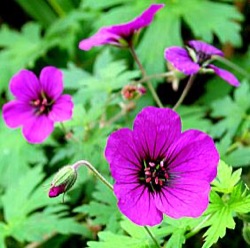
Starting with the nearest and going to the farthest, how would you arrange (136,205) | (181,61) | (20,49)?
1. (136,205)
2. (181,61)
3. (20,49)

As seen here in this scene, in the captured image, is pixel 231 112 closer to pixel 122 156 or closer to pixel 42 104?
pixel 42 104

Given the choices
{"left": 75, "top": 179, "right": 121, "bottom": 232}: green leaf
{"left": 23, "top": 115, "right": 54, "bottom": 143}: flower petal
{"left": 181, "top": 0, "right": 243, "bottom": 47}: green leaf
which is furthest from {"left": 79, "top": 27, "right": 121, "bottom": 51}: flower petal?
{"left": 181, "top": 0, "right": 243, "bottom": 47}: green leaf

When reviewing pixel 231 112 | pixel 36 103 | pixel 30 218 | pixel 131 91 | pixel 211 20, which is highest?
pixel 36 103

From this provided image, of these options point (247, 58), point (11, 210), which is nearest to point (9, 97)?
point (11, 210)

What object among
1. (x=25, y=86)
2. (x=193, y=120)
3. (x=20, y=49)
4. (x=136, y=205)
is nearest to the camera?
(x=136, y=205)

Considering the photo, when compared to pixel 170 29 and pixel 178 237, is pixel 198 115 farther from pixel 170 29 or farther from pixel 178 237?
pixel 178 237

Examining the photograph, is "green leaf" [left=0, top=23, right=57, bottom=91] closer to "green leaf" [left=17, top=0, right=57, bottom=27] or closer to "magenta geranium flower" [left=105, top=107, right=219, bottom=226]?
"green leaf" [left=17, top=0, right=57, bottom=27]

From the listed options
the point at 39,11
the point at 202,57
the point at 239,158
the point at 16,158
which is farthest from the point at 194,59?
the point at 39,11
